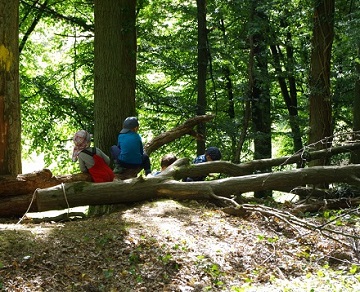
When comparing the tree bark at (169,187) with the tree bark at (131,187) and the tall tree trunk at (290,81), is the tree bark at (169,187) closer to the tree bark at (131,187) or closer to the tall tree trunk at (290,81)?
the tree bark at (131,187)

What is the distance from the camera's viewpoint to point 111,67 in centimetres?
1020

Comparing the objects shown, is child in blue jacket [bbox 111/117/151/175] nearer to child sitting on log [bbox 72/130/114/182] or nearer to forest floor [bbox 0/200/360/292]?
child sitting on log [bbox 72/130/114/182]

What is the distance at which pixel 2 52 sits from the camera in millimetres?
7973

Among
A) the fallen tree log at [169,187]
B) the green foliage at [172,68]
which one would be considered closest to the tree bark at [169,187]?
the fallen tree log at [169,187]

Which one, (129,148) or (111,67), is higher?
(111,67)

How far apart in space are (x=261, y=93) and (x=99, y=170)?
9.25m

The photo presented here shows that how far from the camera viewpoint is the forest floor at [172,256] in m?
5.57

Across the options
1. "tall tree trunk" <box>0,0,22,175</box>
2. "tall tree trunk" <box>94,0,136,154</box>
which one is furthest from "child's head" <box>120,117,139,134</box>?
"tall tree trunk" <box>0,0,22,175</box>

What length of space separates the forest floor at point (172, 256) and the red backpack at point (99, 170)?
59.2 inches

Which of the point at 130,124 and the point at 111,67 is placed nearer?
the point at 130,124

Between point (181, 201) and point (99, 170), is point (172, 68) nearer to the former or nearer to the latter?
point (99, 170)

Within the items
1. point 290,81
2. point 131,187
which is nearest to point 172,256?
A: point 131,187

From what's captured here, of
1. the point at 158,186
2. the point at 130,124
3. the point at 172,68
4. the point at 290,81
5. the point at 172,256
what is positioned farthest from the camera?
the point at 290,81

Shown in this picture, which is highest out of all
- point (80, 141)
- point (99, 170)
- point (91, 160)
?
point (80, 141)
